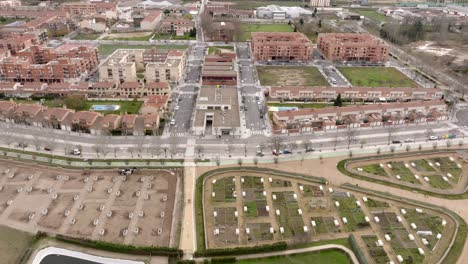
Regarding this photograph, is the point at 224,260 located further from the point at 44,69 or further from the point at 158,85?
the point at 44,69

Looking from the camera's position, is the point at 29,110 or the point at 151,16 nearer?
the point at 29,110

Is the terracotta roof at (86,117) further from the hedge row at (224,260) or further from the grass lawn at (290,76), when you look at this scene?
the grass lawn at (290,76)

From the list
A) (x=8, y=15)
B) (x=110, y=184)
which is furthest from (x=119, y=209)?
(x=8, y=15)

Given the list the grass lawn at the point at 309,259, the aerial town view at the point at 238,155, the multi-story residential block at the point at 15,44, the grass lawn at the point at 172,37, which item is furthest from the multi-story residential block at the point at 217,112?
the multi-story residential block at the point at 15,44

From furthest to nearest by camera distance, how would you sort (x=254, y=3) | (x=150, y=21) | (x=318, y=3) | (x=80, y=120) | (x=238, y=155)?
(x=254, y=3)
(x=318, y=3)
(x=150, y=21)
(x=80, y=120)
(x=238, y=155)

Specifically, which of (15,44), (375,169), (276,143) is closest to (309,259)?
(375,169)

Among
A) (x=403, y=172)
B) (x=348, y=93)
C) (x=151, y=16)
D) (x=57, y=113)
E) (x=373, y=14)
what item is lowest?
(x=403, y=172)
